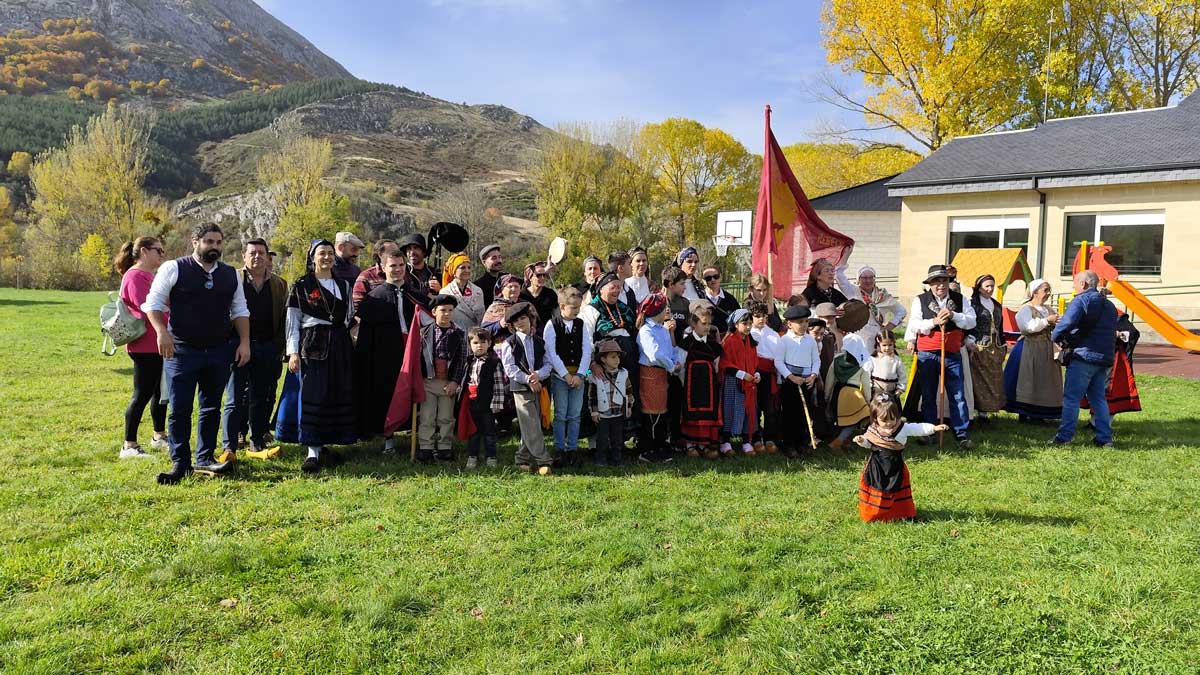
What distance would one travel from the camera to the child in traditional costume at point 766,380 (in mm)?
7039

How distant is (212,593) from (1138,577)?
505cm

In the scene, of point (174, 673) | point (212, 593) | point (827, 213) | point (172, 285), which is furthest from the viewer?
point (827, 213)

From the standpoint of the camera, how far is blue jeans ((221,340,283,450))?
6215mm

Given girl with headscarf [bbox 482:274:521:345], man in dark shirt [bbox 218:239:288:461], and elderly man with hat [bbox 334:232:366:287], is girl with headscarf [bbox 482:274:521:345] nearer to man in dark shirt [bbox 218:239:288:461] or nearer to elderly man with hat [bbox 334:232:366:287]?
elderly man with hat [bbox 334:232:366:287]

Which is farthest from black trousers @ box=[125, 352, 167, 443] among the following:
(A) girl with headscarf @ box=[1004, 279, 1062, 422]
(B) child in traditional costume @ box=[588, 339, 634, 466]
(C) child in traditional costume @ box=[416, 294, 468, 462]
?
(A) girl with headscarf @ box=[1004, 279, 1062, 422]

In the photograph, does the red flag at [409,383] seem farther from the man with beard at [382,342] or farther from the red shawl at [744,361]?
the red shawl at [744,361]

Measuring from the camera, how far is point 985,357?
8.02 meters

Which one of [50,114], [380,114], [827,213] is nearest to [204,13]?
[380,114]

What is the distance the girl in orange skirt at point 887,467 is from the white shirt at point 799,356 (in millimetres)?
2056

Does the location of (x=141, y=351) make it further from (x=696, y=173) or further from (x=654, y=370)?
(x=696, y=173)

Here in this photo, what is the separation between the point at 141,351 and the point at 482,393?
2.89 meters

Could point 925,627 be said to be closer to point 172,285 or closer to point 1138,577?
point 1138,577

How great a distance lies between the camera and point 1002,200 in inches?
739

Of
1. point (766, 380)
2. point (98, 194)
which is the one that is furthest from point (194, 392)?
point (98, 194)
